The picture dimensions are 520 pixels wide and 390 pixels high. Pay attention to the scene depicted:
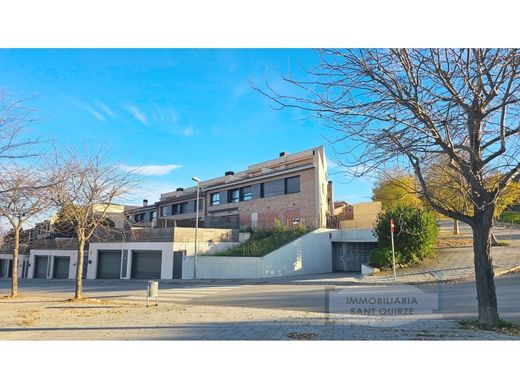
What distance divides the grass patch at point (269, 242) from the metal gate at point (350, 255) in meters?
2.86

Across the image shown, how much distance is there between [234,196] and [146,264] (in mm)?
12698

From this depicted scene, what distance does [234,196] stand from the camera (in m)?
35.8

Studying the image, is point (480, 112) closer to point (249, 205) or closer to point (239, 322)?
point (239, 322)

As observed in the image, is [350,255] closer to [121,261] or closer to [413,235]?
[413,235]

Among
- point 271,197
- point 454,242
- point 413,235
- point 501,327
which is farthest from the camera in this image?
point 271,197

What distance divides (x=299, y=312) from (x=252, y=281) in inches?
424

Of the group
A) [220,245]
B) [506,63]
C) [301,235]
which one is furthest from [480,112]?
[220,245]

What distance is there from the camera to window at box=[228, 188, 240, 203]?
3538 centimetres

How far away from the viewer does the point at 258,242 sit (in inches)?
941

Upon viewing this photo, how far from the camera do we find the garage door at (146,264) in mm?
24922

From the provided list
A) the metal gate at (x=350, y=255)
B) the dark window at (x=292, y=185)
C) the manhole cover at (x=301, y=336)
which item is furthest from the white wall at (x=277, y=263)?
the manhole cover at (x=301, y=336)

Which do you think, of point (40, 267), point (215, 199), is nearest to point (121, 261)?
point (40, 267)

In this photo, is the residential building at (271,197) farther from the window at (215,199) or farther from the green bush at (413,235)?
the green bush at (413,235)

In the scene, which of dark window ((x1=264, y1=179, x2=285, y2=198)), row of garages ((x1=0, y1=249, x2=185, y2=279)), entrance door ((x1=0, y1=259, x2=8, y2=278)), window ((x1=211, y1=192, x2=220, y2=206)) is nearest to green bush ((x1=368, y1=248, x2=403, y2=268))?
row of garages ((x1=0, y1=249, x2=185, y2=279))
